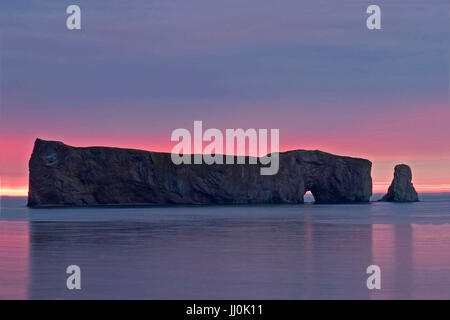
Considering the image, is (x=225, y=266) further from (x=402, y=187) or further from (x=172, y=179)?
(x=402, y=187)

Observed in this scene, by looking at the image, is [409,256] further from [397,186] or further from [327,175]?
[397,186]

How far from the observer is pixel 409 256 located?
105 ft

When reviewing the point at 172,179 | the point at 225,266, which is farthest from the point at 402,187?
the point at 225,266

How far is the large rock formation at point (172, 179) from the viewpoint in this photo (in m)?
135

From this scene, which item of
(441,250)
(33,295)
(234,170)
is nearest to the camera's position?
(33,295)

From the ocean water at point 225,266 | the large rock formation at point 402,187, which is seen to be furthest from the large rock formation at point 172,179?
the ocean water at point 225,266

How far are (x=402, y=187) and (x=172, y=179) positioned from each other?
202 ft

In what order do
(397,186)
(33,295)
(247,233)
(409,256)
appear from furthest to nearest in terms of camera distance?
(397,186), (247,233), (409,256), (33,295)

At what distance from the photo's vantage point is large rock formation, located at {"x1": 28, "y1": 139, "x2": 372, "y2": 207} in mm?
134750

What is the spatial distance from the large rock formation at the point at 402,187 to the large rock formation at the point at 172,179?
26.8 ft

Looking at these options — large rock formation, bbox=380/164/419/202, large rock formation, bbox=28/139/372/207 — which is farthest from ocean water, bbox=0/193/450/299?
large rock formation, bbox=380/164/419/202

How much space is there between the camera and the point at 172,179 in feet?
473

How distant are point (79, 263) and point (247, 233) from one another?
2046 cm
